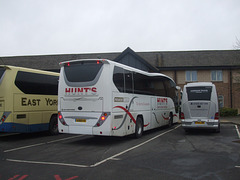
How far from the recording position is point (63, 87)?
1077 cm

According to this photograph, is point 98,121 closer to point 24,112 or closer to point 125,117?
point 125,117

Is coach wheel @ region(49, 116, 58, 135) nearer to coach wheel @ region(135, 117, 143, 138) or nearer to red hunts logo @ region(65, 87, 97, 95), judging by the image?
red hunts logo @ region(65, 87, 97, 95)

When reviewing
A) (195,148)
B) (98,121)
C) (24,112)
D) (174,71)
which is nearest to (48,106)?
(24,112)

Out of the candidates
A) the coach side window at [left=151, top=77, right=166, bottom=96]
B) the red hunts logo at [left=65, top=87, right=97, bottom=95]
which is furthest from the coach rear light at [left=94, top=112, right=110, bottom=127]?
the coach side window at [left=151, top=77, right=166, bottom=96]

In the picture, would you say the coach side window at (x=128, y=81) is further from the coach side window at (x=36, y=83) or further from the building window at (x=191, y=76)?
A: the building window at (x=191, y=76)

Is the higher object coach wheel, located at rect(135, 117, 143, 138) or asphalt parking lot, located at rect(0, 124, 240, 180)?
coach wheel, located at rect(135, 117, 143, 138)

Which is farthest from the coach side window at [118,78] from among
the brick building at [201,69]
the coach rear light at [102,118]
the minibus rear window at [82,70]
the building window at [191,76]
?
the building window at [191,76]

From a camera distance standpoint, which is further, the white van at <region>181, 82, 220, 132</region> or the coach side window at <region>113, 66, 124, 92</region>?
the white van at <region>181, 82, 220, 132</region>

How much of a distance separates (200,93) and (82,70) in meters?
6.91

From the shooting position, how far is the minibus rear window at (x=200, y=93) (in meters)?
13.8

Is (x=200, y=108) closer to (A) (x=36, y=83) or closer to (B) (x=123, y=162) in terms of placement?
(B) (x=123, y=162)

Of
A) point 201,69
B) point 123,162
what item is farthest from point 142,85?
point 201,69

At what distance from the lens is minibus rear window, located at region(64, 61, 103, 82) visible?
10.2 metres

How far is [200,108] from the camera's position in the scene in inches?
537
